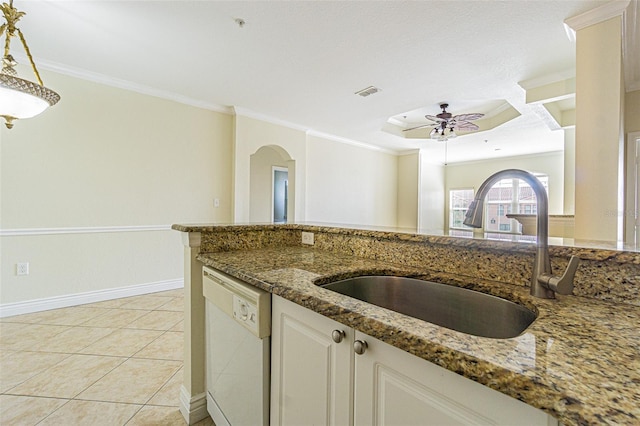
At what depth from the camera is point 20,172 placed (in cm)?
282

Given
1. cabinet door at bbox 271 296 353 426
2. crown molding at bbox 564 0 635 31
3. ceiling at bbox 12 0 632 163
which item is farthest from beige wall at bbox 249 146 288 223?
cabinet door at bbox 271 296 353 426

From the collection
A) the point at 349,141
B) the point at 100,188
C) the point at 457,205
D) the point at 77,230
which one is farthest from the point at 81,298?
the point at 457,205

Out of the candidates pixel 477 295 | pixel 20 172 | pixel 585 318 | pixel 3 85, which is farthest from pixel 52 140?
pixel 585 318

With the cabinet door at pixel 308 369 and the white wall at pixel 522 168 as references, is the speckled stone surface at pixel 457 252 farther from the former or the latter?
the white wall at pixel 522 168

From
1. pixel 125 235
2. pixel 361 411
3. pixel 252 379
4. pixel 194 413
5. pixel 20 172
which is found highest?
pixel 20 172

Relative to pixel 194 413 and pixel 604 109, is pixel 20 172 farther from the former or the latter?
pixel 604 109

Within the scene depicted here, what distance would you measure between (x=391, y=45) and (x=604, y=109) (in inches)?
65.7

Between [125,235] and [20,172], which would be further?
[125,235]

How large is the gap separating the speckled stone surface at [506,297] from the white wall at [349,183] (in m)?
4.16

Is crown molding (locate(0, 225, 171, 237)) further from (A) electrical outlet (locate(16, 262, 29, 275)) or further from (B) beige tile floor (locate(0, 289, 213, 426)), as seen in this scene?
(B) beige tile floor (locate(0, 289, 213, 426))

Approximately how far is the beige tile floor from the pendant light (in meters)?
1.72

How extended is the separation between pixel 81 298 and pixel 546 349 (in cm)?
409

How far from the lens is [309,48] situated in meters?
2.65

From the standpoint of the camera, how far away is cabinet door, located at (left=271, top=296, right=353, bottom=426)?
75cm
